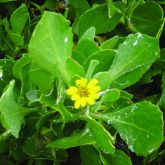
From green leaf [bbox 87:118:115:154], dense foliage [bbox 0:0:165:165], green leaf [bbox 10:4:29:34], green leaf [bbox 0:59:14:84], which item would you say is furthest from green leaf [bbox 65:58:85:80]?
green leaf [bbox 10:4:29:34]

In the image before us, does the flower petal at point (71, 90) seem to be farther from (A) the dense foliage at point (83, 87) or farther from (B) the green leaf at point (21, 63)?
(B) the green leaf at point (21, 63)

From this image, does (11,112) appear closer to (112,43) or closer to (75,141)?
(75,141)

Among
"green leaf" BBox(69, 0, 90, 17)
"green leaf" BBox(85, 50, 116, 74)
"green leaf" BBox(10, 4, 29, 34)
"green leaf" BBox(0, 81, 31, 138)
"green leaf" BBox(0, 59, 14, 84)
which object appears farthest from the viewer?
"green leaf" BBox(69, 0, 90, 17)

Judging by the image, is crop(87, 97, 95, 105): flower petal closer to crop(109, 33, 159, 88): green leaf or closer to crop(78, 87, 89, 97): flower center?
crop(78, 87, 89, 97): flower center

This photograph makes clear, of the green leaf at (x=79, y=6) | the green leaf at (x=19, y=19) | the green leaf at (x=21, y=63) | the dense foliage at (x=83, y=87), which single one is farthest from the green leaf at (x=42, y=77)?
the green leaf at (x=79, y=6)

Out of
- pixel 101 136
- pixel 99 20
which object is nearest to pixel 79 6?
pixel 99 20

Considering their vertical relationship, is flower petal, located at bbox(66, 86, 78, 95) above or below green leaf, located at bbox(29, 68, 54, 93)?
below

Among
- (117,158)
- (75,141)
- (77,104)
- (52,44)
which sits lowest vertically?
(117,158)
